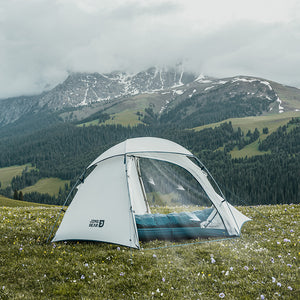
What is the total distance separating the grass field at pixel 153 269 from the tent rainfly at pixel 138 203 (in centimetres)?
64

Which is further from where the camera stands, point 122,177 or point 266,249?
point 122,177

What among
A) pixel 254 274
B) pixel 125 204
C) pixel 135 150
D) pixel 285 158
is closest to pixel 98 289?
pixel 125 204

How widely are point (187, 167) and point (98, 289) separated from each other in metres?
7.83

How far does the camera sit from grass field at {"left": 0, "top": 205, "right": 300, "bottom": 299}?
7301 mm

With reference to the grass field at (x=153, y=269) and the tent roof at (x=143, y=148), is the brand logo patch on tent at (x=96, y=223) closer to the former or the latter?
the grass field at (x=153, y=269)

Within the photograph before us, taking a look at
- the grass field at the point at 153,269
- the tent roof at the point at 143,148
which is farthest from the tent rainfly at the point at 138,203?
the grass field at the point at 153,269

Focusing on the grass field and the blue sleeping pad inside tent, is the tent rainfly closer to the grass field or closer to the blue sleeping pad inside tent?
the blue sleeping pad inside tent

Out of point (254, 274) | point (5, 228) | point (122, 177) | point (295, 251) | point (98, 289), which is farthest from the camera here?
point (5, 228)

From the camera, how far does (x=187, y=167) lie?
13641mm

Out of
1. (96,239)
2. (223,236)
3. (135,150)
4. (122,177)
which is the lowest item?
(223,236)

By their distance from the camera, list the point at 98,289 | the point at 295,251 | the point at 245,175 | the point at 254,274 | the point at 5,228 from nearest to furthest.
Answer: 1. the point at 98,289
2. the point at 254,274
3. the point at 295,251
4. the point at 5,228
5. the point at 245,175

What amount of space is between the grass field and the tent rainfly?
64cm

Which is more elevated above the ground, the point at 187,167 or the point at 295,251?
the point at 187,167

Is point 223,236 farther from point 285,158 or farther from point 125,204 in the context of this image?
point 285,158
